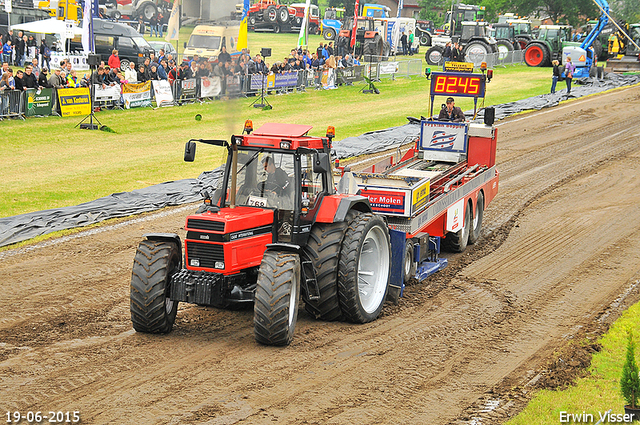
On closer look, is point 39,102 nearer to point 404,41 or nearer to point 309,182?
point 309,182

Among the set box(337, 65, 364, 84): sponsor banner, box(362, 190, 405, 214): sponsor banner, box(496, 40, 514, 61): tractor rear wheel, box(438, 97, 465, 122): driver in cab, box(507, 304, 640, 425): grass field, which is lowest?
box(507, 304, 640, 425): grass field

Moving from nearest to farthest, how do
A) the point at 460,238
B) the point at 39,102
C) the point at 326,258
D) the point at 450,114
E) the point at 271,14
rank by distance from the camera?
the point at 326,258 < the point at 460,238 < the point at 450,114 < the point at 39,102 < the point at 271,14

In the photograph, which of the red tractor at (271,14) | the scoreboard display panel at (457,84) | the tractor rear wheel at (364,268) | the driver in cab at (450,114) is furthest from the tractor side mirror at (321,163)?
the red tractor at (271,14)

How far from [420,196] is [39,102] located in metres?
16.5

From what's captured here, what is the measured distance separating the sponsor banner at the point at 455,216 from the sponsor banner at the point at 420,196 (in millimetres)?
736

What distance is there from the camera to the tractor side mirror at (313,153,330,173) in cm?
793

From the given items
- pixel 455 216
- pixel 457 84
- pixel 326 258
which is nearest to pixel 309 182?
pixel 326 258

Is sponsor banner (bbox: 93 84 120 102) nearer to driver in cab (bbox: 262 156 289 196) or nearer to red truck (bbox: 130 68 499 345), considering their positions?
red truck (bbox: 130 68 499 345)

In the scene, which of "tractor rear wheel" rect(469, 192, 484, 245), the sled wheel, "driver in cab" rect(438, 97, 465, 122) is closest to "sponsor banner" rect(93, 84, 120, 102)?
"driver in cab" rect(438, 97, 465, 122)

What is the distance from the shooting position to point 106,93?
25297 millimetres

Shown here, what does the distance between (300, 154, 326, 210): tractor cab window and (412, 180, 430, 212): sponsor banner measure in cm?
202

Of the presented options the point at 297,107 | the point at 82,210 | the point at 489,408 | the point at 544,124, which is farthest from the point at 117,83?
the point at 489,408

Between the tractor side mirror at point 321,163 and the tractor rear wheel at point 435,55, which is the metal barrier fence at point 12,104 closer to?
the tractor side mirror at point 321,163

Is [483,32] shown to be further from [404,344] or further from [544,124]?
Result: [404,344]
